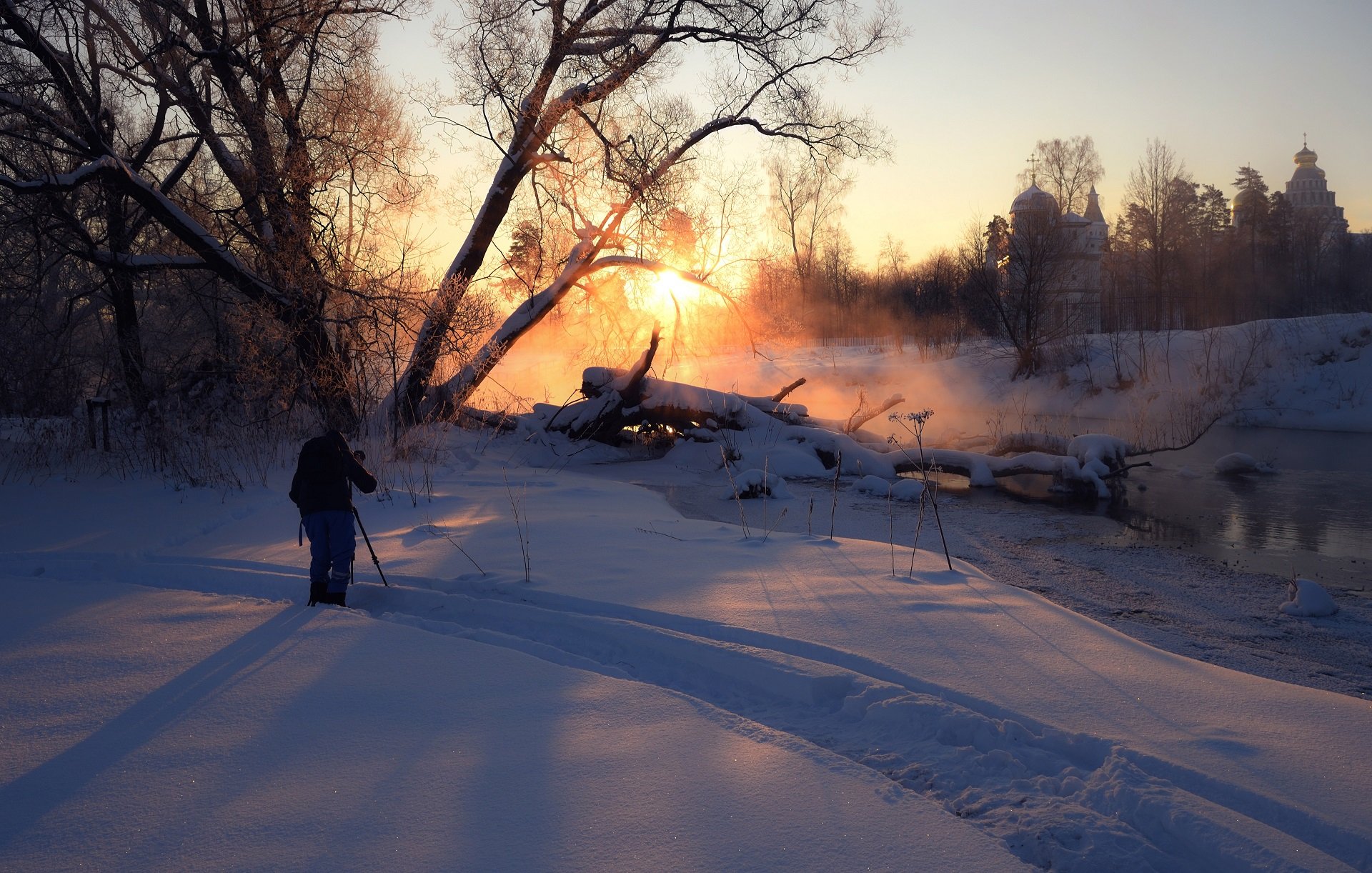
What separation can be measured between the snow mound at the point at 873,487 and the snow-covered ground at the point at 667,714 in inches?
195

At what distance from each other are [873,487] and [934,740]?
944 cm

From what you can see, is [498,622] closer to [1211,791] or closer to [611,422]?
[1211,791]

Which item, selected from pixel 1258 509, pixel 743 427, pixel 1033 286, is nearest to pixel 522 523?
pixel 743 427

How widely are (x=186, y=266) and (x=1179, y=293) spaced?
46.9m

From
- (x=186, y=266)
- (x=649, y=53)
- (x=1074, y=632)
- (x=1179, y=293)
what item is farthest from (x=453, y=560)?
(x=1179, y=293)

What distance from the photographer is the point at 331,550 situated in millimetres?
6445

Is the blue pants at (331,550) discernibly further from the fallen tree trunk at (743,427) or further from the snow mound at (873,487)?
the fallen tree trunk at (743,427)

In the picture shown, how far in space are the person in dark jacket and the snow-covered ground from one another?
33cm

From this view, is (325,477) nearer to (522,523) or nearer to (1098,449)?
(522,523)

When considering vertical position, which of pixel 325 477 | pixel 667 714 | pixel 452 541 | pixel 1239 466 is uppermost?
pixel 325 477

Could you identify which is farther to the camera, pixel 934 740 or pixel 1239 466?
pixel 1239 466

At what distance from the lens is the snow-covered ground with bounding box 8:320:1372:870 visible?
3123 millimetres

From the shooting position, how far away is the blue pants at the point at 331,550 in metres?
6.42

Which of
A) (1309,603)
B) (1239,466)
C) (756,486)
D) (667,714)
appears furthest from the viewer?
(1239,466)
